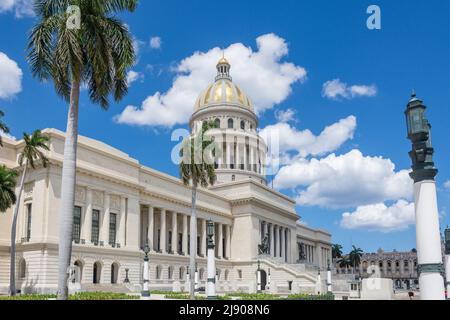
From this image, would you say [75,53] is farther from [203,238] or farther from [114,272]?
[203,238]

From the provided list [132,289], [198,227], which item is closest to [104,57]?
[132,289]

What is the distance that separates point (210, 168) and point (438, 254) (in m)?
38.2

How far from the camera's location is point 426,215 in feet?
31.6

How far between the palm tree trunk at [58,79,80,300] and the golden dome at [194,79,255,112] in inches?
3351

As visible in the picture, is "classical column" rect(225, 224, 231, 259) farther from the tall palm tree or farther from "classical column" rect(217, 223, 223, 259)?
the tall palm tree

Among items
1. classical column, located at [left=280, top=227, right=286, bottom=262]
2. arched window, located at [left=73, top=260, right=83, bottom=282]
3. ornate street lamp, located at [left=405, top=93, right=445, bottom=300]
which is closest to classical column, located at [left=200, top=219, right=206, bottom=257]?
classical column, located at [left=280, top=227, right=286, bottom=262]

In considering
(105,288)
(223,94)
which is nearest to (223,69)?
(223,94)

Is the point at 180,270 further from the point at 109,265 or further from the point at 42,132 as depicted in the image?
the point at 42,132

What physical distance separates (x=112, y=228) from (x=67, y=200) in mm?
35352

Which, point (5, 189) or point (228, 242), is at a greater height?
point (5, 189)

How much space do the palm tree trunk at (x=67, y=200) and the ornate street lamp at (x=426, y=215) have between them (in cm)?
1822

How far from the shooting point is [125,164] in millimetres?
60688

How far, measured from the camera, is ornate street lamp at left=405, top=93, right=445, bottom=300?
372 inches

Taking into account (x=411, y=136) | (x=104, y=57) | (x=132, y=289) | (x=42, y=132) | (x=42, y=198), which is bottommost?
(x=132, y=289)
